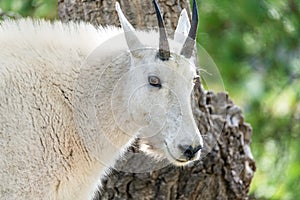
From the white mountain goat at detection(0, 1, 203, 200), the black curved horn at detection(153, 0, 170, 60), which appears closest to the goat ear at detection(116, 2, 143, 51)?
the white mountain goat at detection(0, 1, 203, 200)

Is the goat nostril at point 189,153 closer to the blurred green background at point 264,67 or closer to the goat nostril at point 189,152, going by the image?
the goat nostril at point 189,152

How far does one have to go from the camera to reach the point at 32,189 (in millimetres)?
5926

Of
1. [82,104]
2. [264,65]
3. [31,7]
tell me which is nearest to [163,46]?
[82,104]

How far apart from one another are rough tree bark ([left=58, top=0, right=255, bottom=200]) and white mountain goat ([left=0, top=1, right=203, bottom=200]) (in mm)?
639

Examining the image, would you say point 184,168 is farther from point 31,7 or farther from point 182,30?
point 31,7

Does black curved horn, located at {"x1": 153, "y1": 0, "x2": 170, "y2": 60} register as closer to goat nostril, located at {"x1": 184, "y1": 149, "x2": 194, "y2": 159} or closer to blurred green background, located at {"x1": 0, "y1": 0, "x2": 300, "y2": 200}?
goat nostril, located at {"x1": 184, "y1": 149, "x2": 194, "y2": 159}

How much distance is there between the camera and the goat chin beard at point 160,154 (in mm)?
6004

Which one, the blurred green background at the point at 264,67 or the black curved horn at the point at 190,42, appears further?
the blurred green background at the point at 264,67

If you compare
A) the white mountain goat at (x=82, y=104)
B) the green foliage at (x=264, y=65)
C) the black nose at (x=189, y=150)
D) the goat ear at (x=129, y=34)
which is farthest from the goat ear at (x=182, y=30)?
the green foliage at (x=264, y=65)

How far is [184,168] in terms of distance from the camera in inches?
278

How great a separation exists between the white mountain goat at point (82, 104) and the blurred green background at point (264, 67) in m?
4.15

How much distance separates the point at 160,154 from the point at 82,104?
65 cm

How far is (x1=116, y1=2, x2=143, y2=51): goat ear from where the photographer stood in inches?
234

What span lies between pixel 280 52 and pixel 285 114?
0.96 meters
